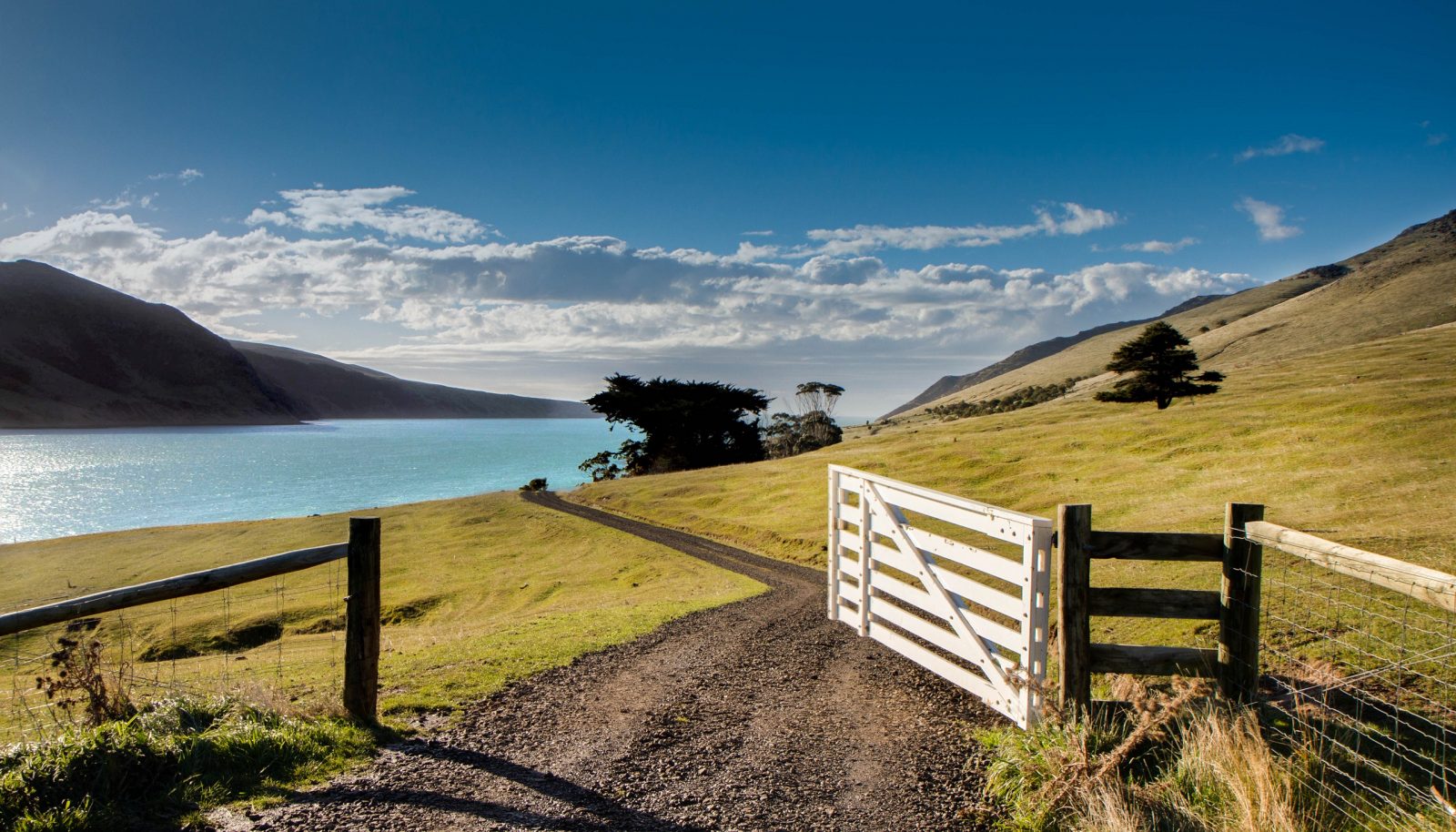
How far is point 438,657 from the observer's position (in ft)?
37.2

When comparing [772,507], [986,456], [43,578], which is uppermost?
[986,456]

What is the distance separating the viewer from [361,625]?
24.1 feet

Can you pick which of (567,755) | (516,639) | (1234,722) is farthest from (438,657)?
(1234,722)

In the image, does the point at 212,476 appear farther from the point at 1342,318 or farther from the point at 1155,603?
the point at 1342,318

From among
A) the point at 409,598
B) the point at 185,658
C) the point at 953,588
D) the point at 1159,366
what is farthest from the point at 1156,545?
the point at 1159,366

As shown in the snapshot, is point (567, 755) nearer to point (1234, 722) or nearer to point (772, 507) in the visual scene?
point (1234, 722)

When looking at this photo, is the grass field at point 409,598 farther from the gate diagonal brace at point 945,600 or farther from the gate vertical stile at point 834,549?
the gate diagonal brace at point 945,600

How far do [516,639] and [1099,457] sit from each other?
25.5 meters

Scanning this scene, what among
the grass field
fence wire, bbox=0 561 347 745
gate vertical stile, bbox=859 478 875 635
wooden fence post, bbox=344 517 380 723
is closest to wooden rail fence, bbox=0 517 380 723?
wooden fence post, bbox=344 517 380 723

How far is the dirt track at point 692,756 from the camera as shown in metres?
5.54

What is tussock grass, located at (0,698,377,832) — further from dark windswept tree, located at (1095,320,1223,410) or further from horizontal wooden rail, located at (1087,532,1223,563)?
dark windswept tree, located at (1095,320,1223,410)

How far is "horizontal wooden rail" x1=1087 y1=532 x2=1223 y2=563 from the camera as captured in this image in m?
6.48

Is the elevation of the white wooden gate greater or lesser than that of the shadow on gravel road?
greater

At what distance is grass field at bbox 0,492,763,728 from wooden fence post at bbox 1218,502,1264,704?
301 inches
